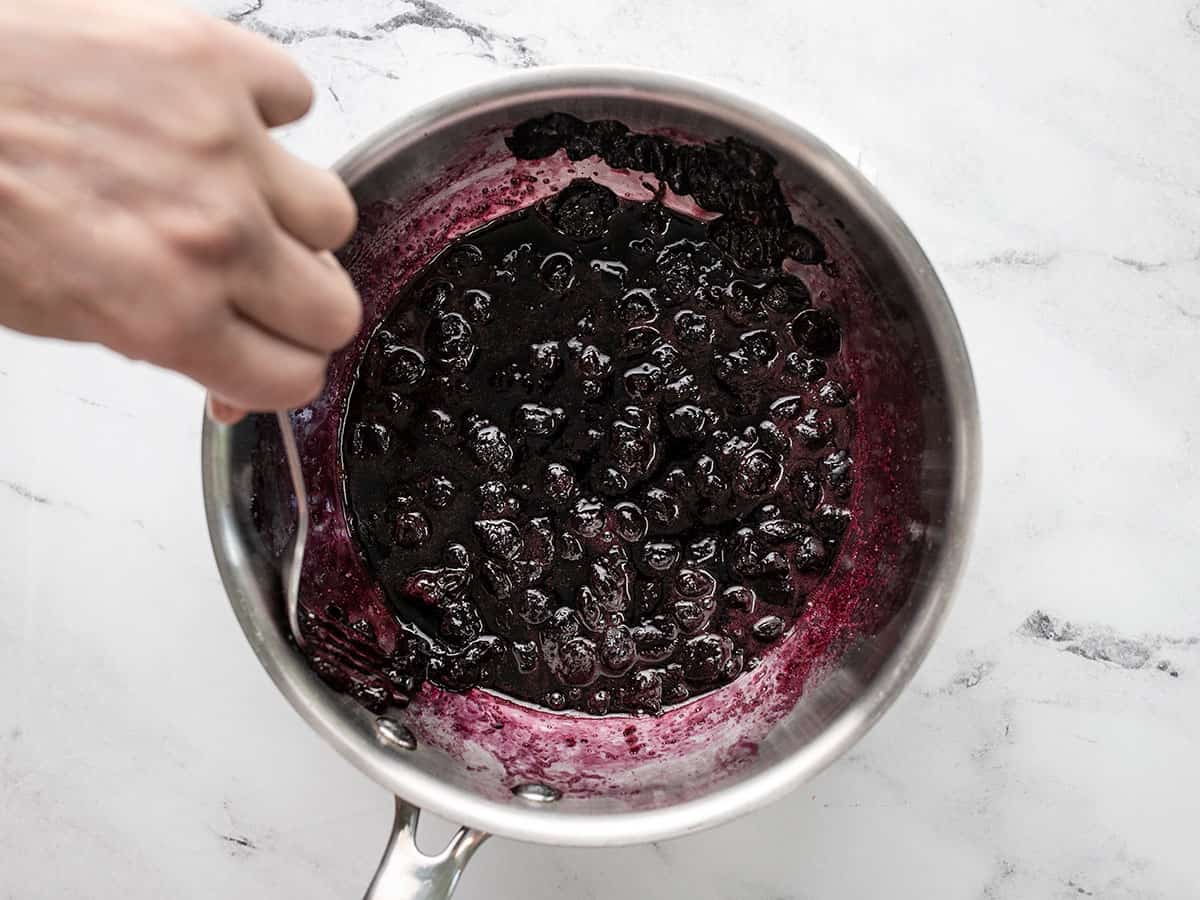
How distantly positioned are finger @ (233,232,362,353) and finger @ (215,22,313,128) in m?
0.09

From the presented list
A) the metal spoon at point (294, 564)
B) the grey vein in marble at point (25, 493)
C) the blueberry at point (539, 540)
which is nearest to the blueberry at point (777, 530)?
the blueberry at point (539, 540)

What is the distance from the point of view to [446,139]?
2.96ft

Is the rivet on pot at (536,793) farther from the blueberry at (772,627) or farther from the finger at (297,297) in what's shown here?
the finger at (297,297)

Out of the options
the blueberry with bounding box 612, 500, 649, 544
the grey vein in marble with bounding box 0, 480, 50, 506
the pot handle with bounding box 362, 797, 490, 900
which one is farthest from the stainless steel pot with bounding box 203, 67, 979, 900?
the grey vein in marble with bounding box 0, 480, 50, 506

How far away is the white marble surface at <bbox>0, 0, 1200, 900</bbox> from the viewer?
1.10 m

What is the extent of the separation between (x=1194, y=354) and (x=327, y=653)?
955mm

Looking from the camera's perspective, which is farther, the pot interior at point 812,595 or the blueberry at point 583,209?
the blueberry at point 583,209

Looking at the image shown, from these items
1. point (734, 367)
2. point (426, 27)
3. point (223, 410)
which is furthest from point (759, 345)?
point (223, 410)

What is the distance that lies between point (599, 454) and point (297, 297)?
0.54 metres

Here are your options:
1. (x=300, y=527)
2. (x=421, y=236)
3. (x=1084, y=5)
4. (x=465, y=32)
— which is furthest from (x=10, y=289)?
(x=1084, y=5)

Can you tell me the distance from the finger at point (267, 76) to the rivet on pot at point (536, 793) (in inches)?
24.6

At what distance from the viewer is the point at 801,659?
1.05 m

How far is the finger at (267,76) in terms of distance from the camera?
1.90 ft

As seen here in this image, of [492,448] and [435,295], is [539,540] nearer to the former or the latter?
[492,448]
